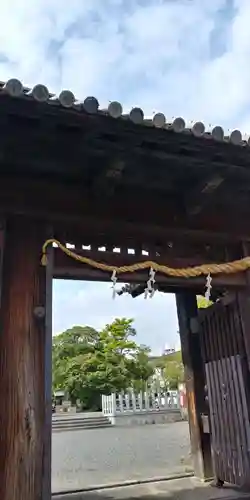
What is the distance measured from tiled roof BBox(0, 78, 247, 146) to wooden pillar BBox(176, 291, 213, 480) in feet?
11.5

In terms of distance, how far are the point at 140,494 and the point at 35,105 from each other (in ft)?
16.6

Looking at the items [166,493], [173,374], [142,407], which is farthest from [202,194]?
[173,374]

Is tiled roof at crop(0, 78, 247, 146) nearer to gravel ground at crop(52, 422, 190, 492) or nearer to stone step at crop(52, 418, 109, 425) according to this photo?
gravel ground at crop(52, 422, 190, 492)

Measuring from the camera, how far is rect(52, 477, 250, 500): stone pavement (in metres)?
5.19

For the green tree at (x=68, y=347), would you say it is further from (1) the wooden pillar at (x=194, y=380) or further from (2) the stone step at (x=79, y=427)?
(1) the wooden pillar at (x=194, y=380)

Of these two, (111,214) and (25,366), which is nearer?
(25,366)

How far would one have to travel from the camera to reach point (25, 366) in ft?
10.7

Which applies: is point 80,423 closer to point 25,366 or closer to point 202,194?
point 25,366

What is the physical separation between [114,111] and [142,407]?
737 inches

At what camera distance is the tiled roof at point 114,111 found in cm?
282

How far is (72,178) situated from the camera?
12.6ft

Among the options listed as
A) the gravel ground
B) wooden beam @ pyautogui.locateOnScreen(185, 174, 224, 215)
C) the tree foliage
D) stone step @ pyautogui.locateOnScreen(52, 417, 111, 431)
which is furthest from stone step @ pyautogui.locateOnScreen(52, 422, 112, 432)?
wooden beam @ pyautogui.locateOnScreen(185, 174, 224, 215)

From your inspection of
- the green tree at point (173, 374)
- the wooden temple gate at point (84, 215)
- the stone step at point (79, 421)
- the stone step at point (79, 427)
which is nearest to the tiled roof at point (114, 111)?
the wooden temple gate at point (84, 215)

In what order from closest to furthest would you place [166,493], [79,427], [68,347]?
[166,493] < [79,427] < [68,347]
